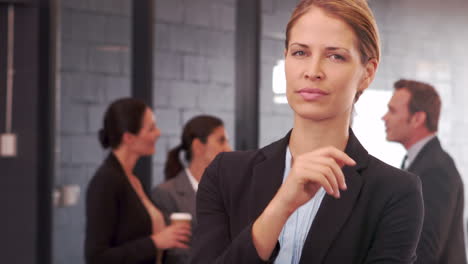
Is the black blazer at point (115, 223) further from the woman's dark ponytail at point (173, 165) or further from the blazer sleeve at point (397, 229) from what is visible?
the blazer sleeve at point (397, 229)

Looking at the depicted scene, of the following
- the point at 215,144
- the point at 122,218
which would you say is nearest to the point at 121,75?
the point at 215,144

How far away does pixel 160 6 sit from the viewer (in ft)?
14.9

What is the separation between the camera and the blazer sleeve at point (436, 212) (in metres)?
1.84

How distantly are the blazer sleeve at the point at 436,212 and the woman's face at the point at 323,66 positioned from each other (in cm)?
77

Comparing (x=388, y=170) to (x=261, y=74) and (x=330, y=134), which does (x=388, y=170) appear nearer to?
(x=330, y=134)

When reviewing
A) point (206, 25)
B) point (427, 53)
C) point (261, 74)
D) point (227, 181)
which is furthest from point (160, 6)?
point (227, 181)

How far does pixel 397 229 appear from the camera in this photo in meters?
1.11

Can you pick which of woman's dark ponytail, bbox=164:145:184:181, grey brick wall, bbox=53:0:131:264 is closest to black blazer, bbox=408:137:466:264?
woman's dark ponytail, bbox=164:145:184:181

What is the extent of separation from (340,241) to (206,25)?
3.13 meters

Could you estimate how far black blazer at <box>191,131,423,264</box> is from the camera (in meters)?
1.11

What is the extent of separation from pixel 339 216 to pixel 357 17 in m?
0.28

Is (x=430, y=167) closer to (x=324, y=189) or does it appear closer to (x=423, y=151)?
(x=423, y=151)

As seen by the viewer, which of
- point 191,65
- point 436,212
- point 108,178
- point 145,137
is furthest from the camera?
point 191,65

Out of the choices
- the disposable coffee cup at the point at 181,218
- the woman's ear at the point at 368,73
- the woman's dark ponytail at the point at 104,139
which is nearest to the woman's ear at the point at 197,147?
the woman's dark ponytail at the point at 104,139
